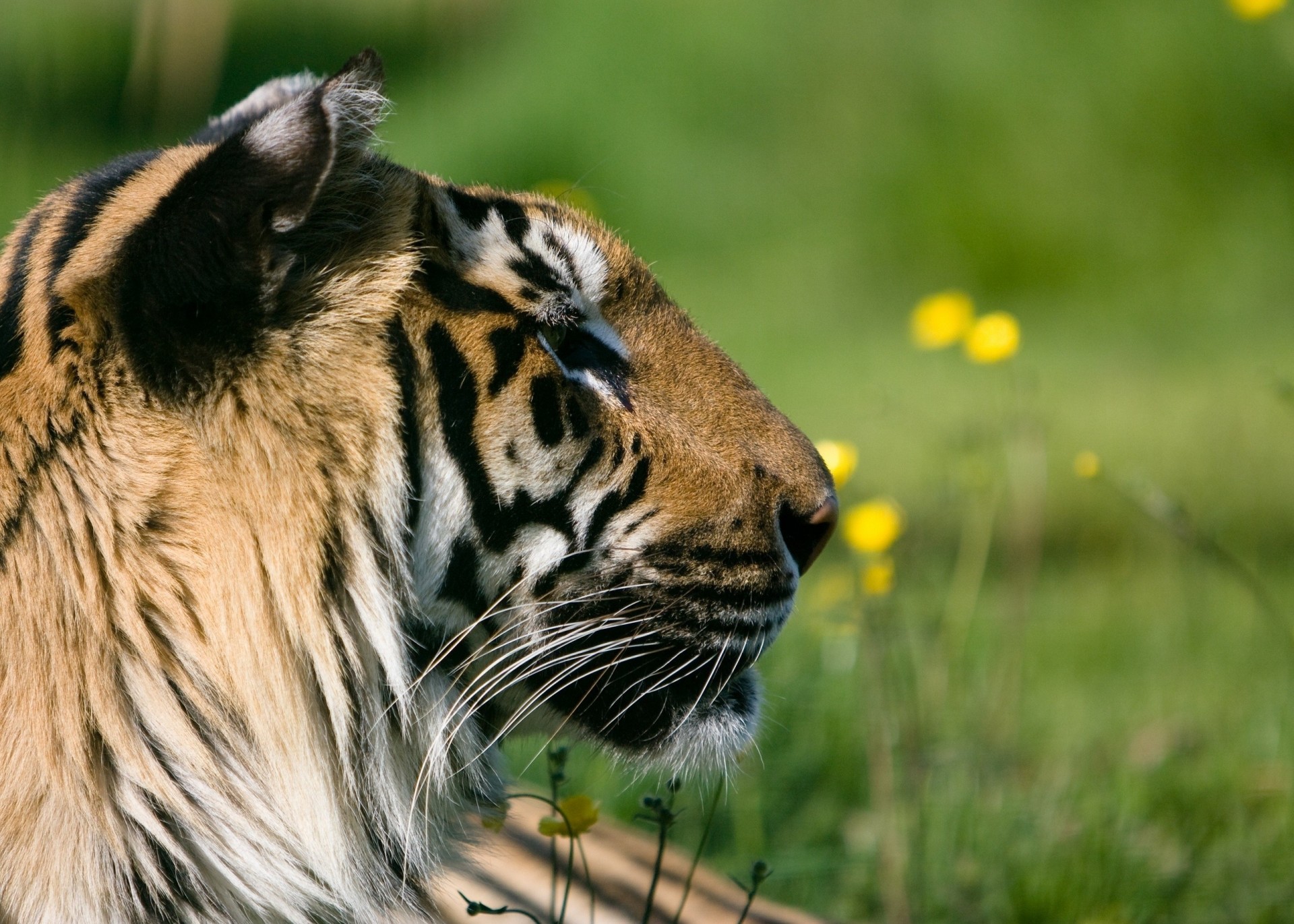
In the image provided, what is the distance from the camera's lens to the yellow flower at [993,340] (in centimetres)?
209

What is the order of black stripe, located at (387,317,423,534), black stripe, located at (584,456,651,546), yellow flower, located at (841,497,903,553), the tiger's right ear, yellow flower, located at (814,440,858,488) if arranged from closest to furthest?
the tiger's right ear < black stripe, located at (387,317,423,534) < black stripe, located at (584,456,651,546) < yellow flower, located at (814,440,858,488) < yellow flower, located at (841,497,903,553)

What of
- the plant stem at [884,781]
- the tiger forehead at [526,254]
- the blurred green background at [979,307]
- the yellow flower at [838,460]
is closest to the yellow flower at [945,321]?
the blurred green background at [979,307]

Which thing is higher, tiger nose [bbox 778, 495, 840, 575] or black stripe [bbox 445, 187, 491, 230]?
black stripe [bbox 445, 187, 491, 230]

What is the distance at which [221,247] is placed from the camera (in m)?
1.28

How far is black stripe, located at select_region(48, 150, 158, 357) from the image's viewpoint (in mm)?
1319

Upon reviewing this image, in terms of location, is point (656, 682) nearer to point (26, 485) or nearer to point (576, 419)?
point (576, 419)

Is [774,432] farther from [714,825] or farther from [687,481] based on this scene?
[714,825]

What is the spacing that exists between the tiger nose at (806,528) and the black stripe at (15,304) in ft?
2.85

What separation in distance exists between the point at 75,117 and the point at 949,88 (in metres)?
4.21

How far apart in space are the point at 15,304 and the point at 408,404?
44cm

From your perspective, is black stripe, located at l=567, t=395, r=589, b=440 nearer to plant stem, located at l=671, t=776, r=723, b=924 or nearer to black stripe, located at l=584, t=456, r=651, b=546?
black stripe, located at l=584, t=456, r=651, b=546

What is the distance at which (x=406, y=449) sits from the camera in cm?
141

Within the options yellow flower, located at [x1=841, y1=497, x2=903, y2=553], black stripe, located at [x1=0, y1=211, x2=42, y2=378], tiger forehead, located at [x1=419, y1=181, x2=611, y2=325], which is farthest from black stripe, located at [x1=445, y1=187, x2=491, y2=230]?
yellow flower, located at [x1=841, y1=497, x2=903, y2=553]

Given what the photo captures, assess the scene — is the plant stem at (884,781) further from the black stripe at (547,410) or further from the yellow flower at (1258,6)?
the yellow flower at (1258,6)
